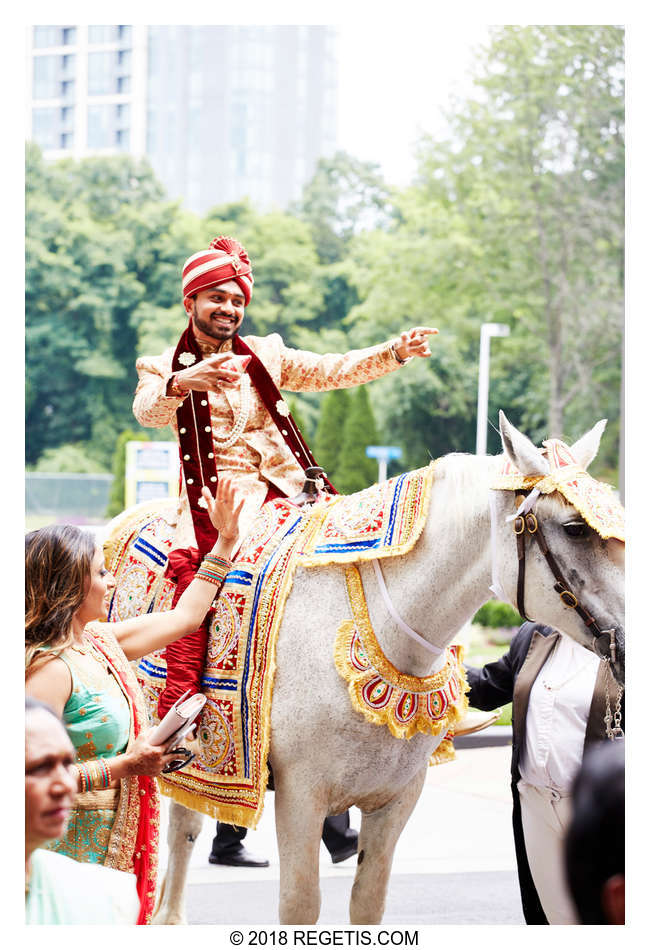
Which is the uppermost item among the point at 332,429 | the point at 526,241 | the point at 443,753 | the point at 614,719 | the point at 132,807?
the point at 526,241

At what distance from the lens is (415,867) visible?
600cm

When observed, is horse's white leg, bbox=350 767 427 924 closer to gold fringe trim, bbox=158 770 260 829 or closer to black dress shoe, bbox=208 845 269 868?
gold fringe trim, bbox=158 770 260 829

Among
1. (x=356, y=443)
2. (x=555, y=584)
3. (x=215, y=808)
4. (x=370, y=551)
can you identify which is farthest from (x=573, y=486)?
(x=356, y=443)

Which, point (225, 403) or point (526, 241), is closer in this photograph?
point (225, 403)

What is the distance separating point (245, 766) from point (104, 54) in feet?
158

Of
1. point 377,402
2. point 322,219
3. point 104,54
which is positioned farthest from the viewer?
point 104,54

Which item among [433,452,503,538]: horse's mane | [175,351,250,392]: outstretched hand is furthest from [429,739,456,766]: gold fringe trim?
[175,351,250,392]: outstretched hand

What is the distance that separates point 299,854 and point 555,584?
111cm

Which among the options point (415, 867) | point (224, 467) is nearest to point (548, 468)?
point (224, 467)

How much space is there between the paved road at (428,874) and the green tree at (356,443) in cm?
1770

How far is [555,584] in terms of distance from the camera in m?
2.92

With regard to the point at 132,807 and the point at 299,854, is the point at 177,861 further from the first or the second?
the point at 132,807
